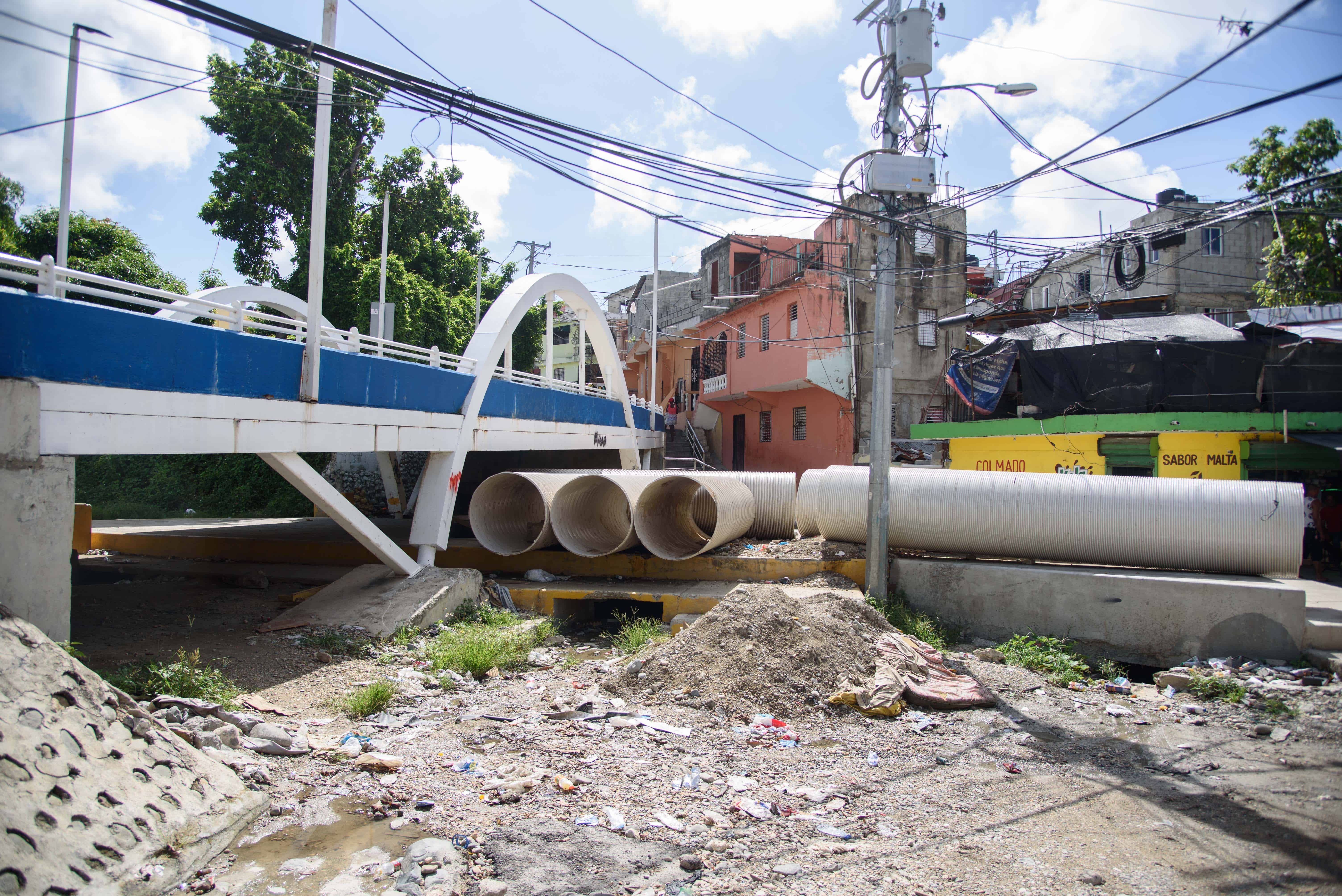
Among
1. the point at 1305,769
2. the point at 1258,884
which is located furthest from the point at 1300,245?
the point at 1258,884

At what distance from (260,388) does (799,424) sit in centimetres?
1895

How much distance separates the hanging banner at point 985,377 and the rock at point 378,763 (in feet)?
54.0

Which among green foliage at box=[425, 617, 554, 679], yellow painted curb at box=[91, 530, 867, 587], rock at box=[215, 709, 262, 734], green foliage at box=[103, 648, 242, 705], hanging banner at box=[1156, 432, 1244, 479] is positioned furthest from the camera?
hanging banner at box=[1156, 432, 1244, 479]

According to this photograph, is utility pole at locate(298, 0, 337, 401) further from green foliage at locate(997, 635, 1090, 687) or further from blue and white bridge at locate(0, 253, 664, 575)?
green foliage at locate(997, 635, 1090, 687)

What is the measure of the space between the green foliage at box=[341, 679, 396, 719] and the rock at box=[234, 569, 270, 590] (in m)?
5.42

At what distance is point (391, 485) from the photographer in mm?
18891

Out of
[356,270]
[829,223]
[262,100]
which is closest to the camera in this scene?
[262,100]

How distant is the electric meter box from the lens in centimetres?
940

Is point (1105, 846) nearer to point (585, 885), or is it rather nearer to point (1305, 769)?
point (1305, 769)

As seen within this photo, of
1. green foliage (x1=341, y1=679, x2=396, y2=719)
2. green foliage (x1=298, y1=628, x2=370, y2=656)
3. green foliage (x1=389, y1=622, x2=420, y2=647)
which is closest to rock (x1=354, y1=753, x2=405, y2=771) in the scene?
green foliage (x1=341, y1=679, x2=396, y2=719)

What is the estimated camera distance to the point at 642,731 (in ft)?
19.1

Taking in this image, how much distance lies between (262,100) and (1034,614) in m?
21.8

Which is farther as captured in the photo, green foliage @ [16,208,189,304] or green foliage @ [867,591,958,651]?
green foliage @ [16,208,189,304]

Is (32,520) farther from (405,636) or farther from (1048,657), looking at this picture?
(1048,657)
